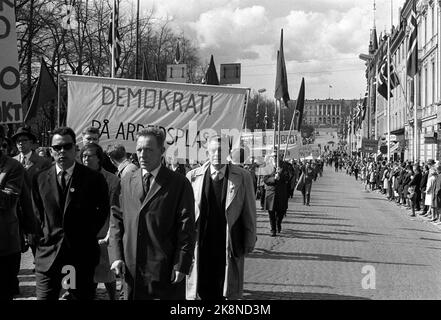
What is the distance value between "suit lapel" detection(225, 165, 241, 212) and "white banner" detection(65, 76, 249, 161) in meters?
3.36

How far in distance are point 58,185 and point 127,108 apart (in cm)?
490

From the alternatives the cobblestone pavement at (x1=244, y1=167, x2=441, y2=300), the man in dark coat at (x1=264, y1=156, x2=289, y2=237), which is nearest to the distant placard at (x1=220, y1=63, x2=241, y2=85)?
the cobblestone pavement at (x1=244, y1=167, x2=441, y2=300)

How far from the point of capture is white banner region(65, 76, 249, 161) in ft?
32.5

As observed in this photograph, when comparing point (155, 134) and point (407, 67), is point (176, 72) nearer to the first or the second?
point (407, 67)

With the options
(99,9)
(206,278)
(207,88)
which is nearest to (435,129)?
(99,9)

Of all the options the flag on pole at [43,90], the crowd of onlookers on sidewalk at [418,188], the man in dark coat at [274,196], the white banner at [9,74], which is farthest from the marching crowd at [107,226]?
the crowd of onlookers on sidewalk at [418,188]

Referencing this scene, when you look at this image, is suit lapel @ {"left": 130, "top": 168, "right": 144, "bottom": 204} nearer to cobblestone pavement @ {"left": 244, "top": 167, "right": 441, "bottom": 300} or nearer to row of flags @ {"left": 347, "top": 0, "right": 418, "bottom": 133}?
cobblestone pavement @ {"left": 244, "top": 167, "right": 441, "bottom": 300}

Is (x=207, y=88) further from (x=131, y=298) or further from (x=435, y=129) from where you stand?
(x=435, y=129)

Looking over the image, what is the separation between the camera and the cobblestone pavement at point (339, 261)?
28.3 feet

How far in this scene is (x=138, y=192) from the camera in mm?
5012

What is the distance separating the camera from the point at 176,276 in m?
4.88

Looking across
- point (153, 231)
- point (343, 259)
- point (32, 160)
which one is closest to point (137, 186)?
point (153, 231)

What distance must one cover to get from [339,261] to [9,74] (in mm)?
7070

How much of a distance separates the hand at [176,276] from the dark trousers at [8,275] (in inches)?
67.7
